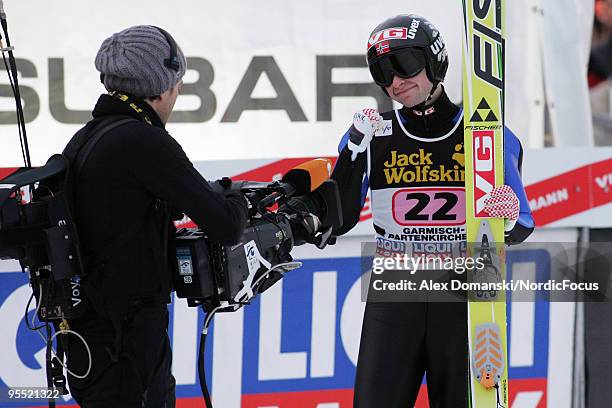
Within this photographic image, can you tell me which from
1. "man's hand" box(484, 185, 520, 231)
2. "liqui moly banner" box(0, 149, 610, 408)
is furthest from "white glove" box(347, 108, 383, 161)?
"liqui moly banner" box(0, 149, 610, 408)

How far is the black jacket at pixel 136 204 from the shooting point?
222cm

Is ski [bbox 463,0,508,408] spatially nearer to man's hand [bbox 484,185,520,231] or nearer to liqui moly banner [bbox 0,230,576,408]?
man's hand [bbox 484,185,520,231]

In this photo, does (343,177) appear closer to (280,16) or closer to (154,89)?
(154,89)

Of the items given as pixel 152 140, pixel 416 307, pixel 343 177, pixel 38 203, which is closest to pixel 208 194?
pixel 152 140

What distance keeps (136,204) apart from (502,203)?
1184 millimetres

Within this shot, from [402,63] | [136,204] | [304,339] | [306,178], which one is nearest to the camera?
[136,204]

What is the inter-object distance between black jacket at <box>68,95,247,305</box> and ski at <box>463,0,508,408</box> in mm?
904

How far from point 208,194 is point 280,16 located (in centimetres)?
196

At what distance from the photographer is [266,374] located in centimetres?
405

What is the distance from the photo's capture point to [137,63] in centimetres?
231

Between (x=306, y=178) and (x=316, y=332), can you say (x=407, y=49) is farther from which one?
(x=316, y=332)

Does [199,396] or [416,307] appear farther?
[199,396]

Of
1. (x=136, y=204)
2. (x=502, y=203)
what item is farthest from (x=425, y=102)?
(x=136, y=204)

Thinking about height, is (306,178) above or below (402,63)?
below
